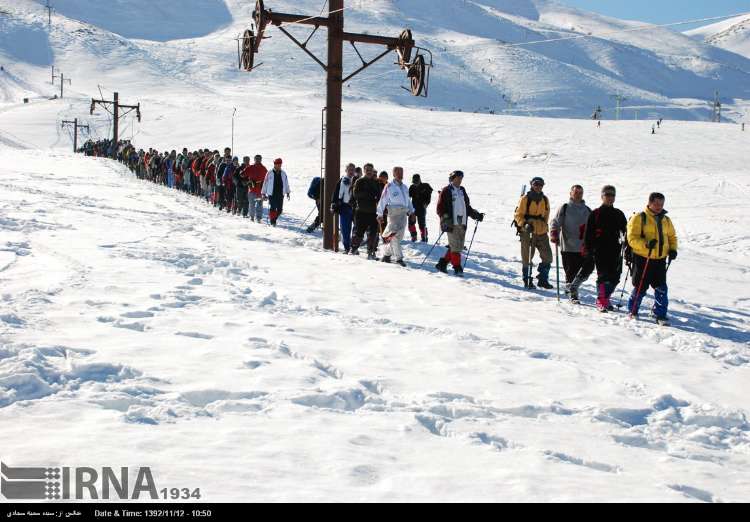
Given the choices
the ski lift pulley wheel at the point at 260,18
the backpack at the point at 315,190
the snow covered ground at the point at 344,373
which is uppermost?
the ski lift pulley wheel at the point at 260,18

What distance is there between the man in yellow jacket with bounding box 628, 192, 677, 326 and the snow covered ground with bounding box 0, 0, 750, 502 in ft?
1.24

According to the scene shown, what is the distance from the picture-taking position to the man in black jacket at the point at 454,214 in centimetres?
1227

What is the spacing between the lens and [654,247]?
31.2 ft

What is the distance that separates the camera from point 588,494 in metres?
4.12

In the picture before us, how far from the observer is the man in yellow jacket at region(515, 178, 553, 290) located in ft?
39.0

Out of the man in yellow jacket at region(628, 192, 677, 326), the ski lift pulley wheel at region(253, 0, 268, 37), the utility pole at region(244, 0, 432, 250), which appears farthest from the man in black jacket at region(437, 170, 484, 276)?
the ski lift pulley wheel at region(253, 0, 268, 37)

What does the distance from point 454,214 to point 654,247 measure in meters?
3.49

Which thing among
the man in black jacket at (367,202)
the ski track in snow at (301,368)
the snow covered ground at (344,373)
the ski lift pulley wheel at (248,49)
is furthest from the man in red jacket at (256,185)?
the ski track in snow at (301,368)

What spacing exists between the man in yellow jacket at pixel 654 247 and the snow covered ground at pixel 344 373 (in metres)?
0.38

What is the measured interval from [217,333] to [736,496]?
4.31 m

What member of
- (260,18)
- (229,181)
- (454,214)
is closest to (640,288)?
(454,214)

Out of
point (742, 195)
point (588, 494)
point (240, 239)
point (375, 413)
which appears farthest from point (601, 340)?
point (742, 195)

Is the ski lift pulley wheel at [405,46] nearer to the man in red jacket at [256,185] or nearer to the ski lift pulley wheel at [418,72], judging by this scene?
the ski lift pulley wheel at [418,72]

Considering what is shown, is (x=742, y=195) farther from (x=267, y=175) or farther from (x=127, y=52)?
(x=127, y=52)
